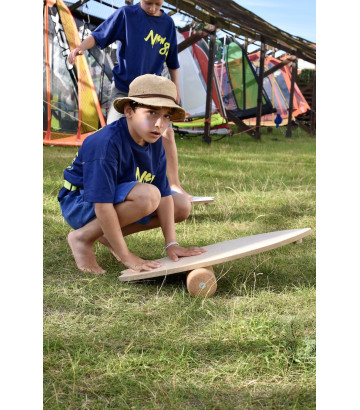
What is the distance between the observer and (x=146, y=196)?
5.94 feet

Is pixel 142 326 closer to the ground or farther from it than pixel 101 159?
closer to the ground

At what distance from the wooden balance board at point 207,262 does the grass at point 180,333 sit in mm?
36

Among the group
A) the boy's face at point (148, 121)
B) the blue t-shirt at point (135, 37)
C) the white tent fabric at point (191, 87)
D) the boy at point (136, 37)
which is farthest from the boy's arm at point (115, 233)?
the white tent fabric at point (191, 87)

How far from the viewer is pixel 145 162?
1.88 metres

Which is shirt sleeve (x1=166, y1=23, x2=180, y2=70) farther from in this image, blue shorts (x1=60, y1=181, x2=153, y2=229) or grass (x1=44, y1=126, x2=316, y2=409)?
blue shorts (x1=60, y1=181, x2=153, y2=229)

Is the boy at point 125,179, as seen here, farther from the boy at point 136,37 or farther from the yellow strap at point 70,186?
the boy at point 136,37

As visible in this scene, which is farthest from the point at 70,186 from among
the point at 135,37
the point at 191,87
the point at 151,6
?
the point at 191,87

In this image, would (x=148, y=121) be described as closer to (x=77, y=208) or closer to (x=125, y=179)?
(x=125, y=179)

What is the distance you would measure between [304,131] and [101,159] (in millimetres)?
9414

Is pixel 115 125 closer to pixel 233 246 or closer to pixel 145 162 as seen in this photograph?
pixel 145 162

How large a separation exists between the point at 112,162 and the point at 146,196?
16 cm

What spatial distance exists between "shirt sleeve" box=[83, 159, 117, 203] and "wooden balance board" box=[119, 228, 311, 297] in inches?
10.3

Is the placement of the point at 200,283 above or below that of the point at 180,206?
below

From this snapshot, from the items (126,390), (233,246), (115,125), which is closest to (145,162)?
(115,125)
